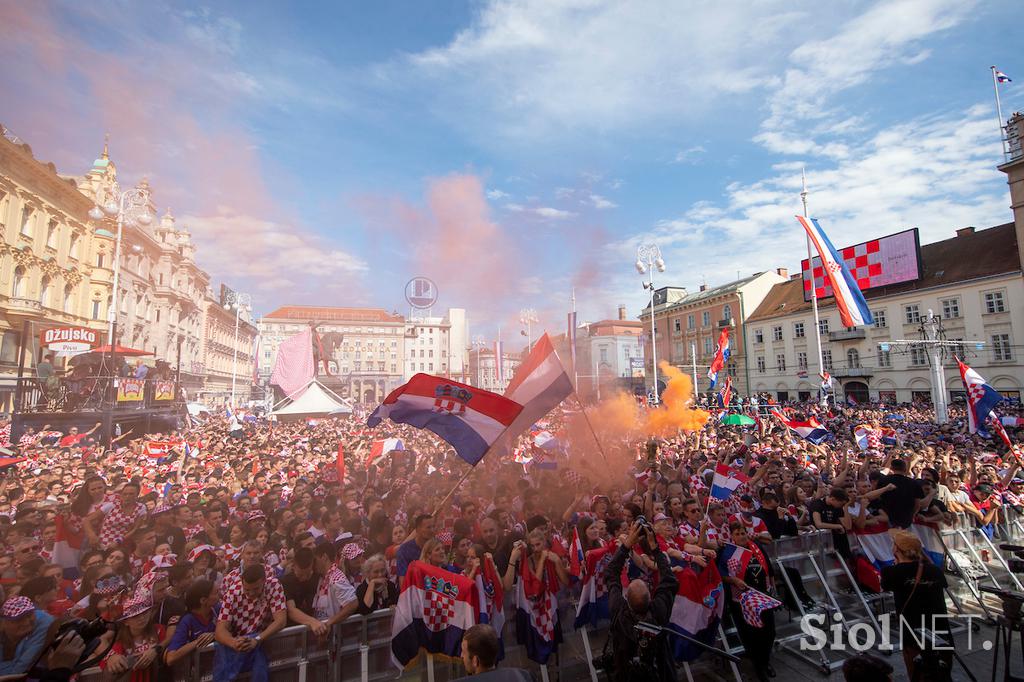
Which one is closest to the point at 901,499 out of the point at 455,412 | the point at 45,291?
the point at 455,412

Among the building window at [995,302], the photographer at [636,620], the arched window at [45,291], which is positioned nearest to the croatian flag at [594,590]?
the photographer at [636,620]

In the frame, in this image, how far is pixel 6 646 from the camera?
11.7 feet

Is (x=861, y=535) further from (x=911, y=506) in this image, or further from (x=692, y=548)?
(x=692, y=548)

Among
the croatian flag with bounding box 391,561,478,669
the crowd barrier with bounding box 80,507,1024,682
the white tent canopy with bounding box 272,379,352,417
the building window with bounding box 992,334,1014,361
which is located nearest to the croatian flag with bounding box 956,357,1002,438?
the crowd barrier with bounding box 80,507,1024,682

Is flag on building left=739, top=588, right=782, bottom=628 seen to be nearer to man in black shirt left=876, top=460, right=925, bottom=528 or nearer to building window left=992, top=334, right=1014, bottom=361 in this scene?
man in black shirt left=876, top=460, right=925, bottom=528

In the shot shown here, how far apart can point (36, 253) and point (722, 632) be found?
3919 cm

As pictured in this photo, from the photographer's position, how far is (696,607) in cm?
504

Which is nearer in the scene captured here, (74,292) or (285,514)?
(285,514)

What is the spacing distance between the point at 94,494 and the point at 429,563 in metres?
5.65

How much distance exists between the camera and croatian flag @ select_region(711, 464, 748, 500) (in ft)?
24.4

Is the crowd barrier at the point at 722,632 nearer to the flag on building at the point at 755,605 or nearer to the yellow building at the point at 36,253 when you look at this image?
the flag on building at the point at 755,605

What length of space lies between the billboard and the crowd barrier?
3499cm

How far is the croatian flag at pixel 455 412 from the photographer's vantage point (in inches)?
285

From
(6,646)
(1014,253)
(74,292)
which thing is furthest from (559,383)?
(1014,253)
